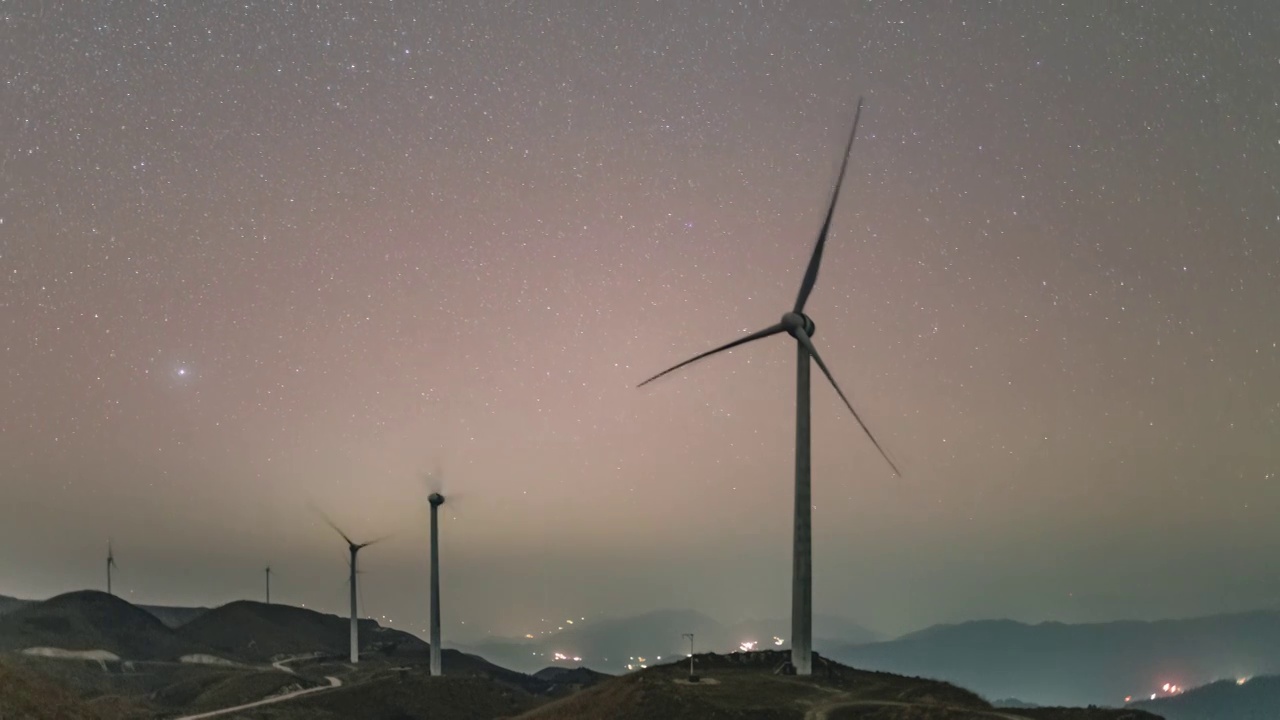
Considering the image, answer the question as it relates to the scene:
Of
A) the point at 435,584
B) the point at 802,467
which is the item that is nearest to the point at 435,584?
the point at 435,584

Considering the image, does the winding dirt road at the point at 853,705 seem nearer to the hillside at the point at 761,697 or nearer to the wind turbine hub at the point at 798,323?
the hillside at the point at 761,697

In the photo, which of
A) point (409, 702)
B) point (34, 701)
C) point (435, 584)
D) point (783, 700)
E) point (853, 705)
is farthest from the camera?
point (435, 584)

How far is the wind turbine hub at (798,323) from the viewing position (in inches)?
3238

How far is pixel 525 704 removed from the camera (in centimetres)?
12406

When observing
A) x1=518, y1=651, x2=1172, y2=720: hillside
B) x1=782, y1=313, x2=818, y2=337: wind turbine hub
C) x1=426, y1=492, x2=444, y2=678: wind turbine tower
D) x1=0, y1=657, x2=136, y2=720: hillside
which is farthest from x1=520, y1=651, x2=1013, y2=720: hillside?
x1=426, y1=492, x2=444, y2=678: wind turbine tower

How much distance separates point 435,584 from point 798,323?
88.4 m

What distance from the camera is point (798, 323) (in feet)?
270

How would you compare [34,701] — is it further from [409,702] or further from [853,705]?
[853,705]

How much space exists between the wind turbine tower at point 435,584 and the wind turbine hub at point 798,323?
8572 centimetres

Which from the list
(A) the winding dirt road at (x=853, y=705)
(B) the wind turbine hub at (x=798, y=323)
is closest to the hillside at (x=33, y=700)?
(A) the winding dirt road at (x=853, y=705)

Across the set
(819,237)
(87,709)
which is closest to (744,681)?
(819,237)

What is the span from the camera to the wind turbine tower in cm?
14262

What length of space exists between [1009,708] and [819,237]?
42.1 metres

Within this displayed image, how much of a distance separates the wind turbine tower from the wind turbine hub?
281 ft
